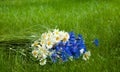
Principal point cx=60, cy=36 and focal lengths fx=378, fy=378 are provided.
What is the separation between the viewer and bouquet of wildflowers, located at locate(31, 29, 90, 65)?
3.68m

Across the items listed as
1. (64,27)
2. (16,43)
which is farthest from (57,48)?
(64,27)

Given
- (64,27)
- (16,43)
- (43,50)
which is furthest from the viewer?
(64,27)

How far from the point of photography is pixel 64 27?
517 cm

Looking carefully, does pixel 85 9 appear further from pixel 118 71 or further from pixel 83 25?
pixel 118 71

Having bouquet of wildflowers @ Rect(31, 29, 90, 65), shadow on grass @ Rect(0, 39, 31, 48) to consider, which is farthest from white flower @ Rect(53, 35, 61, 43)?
shadow on grass @ Rect(0, 39, 31, 48)

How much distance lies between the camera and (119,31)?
15.3 feet

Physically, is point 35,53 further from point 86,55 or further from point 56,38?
point 86,55

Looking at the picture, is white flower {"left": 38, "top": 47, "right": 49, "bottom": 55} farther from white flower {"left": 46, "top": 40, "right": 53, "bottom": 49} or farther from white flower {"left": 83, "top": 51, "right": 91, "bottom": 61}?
white flower {"left": 83, "top": 51, "right": 91, "bottom": 61}

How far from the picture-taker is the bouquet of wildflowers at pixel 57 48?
12.1 ft

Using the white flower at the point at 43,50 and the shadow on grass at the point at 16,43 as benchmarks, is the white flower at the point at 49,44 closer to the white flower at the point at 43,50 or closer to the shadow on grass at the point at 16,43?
the white flower at the point at 43,50

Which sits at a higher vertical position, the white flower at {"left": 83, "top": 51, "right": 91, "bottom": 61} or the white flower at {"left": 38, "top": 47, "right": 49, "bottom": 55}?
the white flower at {"left": 38, "top": 47, "right": 49, "bottom": 55}

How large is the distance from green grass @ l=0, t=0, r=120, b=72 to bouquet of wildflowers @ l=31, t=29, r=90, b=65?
0.23ft

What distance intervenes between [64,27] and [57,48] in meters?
1.49

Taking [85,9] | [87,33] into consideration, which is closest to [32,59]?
[87,33]
